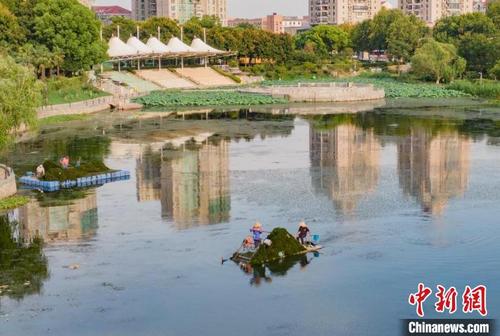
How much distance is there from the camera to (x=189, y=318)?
928 inches

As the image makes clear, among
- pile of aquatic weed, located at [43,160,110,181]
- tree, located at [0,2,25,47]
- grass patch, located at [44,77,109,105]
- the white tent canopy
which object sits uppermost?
tree, located at [0,2,25,47]

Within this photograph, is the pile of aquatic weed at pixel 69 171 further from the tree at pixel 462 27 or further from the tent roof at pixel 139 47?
the tree at pixel 462 27

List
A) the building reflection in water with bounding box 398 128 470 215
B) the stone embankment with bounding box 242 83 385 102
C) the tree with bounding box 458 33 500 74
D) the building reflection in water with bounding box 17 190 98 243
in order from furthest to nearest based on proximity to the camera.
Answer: the tree with bounding box 458 33 500 74 → the stone embankment with bounding box 242 83 385 102 → the building reflection in water with bounding box 398 128 470 215 → the building reflection in water with bounding box 17 190 98 243

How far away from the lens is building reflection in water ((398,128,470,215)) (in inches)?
1534

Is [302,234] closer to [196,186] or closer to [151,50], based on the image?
[196,186]

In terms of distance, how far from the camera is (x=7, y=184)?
3828cm

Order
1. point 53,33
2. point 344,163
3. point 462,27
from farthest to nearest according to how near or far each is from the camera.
→ 1. point 462,27
2. point 53,33
3. point 344,163

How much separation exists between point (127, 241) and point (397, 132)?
3440 cm

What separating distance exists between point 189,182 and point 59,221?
9.55 m

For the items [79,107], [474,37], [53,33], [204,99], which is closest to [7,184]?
[79,107]

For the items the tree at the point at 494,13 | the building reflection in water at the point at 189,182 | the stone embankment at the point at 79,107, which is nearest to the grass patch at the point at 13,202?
the building reflection in water at the point at 189,182

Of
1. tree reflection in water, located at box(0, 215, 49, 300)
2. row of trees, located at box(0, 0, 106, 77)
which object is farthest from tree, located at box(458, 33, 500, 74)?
tree reflection in water, located at box(0, 215, 49, 300)

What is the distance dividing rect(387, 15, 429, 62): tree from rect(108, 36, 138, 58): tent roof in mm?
44233

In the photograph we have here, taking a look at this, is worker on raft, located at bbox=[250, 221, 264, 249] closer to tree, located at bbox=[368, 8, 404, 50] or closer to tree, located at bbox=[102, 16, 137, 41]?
tree, located at bbox=[102, 16, 137, 41]
